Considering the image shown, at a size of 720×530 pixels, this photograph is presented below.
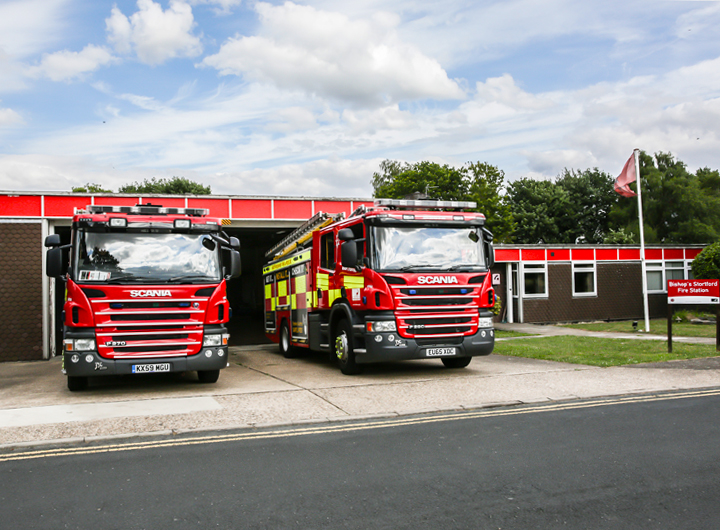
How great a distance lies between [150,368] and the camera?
31.9ft

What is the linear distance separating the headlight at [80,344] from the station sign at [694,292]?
1166 centimetres

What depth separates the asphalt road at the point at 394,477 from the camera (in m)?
4.31

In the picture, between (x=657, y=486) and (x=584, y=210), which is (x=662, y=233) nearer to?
(x=584, y=210)

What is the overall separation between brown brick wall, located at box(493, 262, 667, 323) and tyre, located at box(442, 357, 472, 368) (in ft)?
50.2

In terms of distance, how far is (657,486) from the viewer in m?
4.84

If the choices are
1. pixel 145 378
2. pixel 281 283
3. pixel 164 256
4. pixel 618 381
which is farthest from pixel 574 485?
pixel 281 283

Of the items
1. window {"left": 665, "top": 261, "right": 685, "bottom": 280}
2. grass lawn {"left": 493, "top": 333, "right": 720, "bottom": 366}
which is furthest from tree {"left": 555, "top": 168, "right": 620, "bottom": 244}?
grass lawn {"left": 493, "top": 333, "right": 720, "bottom": 366}

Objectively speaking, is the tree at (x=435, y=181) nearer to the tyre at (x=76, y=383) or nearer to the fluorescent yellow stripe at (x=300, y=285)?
the fluorescent yellow stripe at (x=300, y=285)

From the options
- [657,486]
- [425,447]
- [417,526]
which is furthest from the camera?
[425,447]

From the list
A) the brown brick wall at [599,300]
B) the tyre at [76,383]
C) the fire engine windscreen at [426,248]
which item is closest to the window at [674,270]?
the brown brick wall at [599,300]

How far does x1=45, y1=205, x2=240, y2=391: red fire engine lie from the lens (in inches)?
376

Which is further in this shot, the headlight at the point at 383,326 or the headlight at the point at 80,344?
the headlight at the point at 383,326

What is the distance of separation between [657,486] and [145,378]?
990 centimetres

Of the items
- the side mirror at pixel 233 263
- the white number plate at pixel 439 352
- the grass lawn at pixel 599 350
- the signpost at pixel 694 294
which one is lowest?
the grass lawn at pixel 599 350
